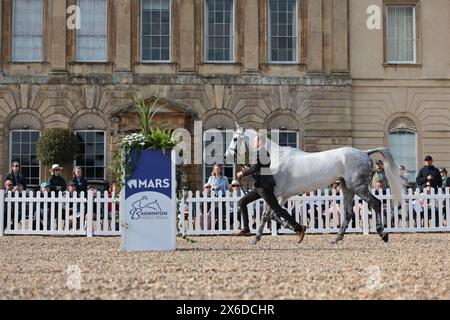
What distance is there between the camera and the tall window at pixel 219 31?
26.3 meters

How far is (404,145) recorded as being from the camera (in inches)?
1056

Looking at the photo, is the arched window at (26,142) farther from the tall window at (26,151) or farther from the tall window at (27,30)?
the tall window at (27,30)

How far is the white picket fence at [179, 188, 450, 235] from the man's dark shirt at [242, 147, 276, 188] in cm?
314

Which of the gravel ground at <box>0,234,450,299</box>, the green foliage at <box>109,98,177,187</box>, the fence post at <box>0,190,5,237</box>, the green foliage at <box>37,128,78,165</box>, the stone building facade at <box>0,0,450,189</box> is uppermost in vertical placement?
the stone building facade at <box>0,0,450,189</box>

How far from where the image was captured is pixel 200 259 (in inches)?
417

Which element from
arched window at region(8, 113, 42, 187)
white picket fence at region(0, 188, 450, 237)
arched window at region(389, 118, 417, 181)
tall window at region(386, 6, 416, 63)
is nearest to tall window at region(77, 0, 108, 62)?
arched window at region(8, 113, 42, 187)

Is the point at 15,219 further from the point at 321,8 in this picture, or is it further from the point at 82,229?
the point at 321,8

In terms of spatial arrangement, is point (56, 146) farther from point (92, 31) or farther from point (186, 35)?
point (186, 35)

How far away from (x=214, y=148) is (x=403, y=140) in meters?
6.55

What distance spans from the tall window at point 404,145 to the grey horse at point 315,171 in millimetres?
13219

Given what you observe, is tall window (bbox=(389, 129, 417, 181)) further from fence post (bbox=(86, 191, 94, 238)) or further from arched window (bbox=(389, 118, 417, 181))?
fence post (bbox=(86, 191, 94, 238))

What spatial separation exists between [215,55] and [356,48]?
4.81m

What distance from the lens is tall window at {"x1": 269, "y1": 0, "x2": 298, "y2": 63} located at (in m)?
26.5

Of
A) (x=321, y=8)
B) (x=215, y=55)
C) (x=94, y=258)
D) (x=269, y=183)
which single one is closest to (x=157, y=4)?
(x=215, y=55)
